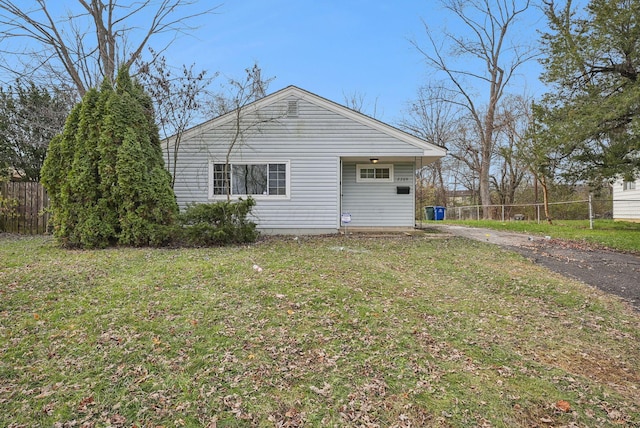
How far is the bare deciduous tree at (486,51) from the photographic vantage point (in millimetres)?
20609

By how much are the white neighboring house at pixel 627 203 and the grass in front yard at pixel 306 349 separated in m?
16.0

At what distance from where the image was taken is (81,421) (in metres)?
2.21

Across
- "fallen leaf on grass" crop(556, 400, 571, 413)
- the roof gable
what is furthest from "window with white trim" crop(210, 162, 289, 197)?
"fallen leaf on grass" crop(556, 400, 571, 413)

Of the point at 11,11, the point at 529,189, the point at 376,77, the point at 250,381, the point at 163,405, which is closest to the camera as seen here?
the point at 163,405

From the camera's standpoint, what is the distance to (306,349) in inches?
124

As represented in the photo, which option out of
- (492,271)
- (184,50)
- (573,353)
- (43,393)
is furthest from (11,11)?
(573,353)

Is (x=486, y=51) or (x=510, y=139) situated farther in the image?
A: (x=510, y=139)

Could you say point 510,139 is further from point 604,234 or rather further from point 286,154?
point 286,154

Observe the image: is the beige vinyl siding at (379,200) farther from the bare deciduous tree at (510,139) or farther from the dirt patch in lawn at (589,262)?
the bare deciduous tree at (510,139)

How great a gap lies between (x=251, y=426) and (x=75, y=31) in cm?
1557

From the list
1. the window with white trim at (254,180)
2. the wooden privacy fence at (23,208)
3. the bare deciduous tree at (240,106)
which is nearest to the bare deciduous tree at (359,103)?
the bare deciduous tree at (240,106)

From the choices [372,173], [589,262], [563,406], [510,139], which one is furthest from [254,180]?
[510,139]

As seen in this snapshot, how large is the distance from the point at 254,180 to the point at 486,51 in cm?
1828

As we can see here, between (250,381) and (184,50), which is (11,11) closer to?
(184,50)
